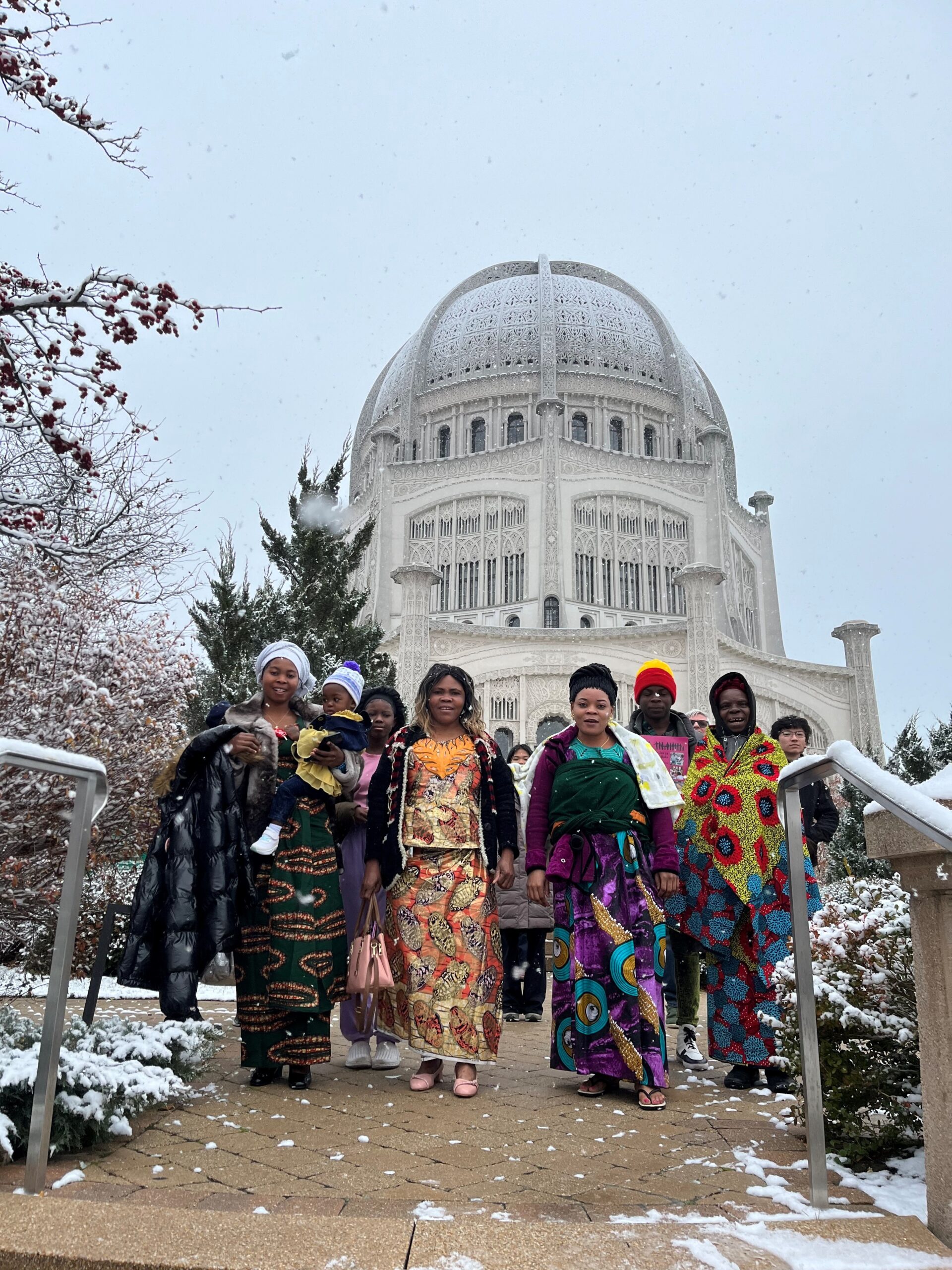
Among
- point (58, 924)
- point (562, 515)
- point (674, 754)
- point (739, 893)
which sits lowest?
point (58, 924)

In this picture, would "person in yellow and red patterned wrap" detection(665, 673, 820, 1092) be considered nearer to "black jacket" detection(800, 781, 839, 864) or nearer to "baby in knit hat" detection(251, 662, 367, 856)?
"black jacket" detection(800, 781, 839, 864)

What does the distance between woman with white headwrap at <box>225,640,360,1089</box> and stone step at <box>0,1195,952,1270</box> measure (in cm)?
191

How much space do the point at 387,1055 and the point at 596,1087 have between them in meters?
1.21

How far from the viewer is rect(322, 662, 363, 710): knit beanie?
498 centimetres

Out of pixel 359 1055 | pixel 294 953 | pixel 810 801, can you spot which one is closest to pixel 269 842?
pixel 294 953

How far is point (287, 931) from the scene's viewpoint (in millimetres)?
4273

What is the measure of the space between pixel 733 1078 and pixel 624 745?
156cm

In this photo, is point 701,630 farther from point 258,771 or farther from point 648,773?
point 258,771

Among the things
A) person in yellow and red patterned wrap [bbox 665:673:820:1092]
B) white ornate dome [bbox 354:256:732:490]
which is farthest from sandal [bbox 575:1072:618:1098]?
white ornate dome [bbox 354:256:732:490]

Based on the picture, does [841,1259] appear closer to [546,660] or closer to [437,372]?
[546,660]

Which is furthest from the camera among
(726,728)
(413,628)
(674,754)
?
(413,628)

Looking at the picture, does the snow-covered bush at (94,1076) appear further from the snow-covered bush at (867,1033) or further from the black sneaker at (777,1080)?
the black sneaker at (777,1080)

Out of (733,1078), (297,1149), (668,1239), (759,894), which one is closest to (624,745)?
(759,894)

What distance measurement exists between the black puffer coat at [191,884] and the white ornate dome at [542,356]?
126 feet
